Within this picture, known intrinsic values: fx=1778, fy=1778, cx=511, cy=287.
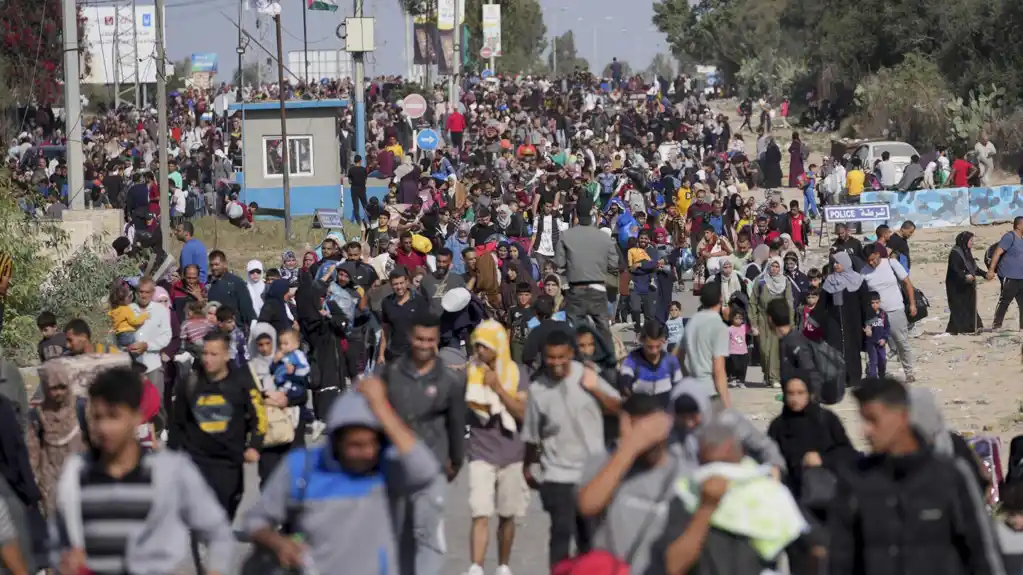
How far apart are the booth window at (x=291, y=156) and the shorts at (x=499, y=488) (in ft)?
94.9

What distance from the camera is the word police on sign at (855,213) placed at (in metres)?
23.7

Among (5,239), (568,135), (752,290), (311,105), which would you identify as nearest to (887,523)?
(752,290)

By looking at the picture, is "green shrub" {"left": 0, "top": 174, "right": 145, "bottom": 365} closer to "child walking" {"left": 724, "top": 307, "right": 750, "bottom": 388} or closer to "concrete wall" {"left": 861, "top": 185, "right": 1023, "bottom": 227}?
"child walking" {"left": 724, "top": 307, "right": 750, "bottom": 388}

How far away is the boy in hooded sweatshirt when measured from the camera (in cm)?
591

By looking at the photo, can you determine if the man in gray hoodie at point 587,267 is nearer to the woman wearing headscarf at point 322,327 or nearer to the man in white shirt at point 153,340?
the woman wearing headscarf at point 322,327

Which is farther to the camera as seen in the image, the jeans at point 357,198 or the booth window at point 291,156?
the booth window at point 291,156

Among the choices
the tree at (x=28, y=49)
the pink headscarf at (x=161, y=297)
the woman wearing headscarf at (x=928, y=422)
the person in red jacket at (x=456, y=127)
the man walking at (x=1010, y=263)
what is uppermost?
the tree at (x=28, y=49)

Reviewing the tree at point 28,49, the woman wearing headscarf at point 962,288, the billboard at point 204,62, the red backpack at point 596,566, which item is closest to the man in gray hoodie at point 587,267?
the woman wearing headscarf at point 962,288

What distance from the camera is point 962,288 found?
2056 centimetres

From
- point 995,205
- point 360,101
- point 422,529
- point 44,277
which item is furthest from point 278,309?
point 360,101

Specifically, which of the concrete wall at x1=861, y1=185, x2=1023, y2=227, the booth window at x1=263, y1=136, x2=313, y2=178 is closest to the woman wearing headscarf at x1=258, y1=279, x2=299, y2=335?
the concrete wall at x1=861, y1=185, x2=1023, y2=227

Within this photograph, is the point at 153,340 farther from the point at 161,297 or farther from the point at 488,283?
the point at 488,283

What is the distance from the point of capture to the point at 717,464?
6090 millimetres

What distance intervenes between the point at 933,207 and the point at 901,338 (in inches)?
725
